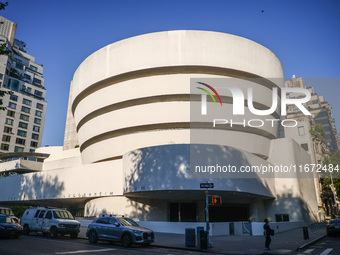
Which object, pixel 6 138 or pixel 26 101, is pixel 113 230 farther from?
pixel 26 101

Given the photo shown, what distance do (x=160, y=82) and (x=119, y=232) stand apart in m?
22.0

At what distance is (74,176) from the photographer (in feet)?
128

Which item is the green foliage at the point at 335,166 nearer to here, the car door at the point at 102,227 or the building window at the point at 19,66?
the car door at the point at 102,227

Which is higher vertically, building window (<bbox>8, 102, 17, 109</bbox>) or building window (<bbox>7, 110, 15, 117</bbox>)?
Answer: building window (<bbox>8, 102, 17, 109</bbox>)

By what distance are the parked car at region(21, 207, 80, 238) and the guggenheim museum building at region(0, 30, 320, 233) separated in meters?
10.6

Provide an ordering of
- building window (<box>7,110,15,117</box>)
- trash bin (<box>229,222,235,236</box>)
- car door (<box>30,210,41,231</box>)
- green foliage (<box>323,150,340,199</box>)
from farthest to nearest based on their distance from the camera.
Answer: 1. building window (<box>7,110,15,117</box>)
2. green foliage (<box>323,150,340,199</box>)
3. trash bin (<box>229,222,235,236</box>)
4. car door (<box>30,210,41,231</box>)

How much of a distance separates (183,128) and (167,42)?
10.6 metres

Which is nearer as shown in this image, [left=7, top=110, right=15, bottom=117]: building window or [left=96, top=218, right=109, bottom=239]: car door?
[left=96, top=218, right=109, bottom=239]: car door

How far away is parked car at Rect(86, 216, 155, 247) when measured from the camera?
1498cm

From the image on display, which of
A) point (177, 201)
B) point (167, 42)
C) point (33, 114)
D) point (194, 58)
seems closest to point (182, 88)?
point (194, 58)

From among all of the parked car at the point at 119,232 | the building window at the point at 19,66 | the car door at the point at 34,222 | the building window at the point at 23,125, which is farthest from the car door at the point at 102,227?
the building window at the point at 19,66

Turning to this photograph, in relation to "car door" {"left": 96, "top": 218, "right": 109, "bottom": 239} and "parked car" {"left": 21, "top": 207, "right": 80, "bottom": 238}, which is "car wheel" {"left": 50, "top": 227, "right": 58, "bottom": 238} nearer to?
"parked car" {"left": 21, "top": 207, "right": 80, "bottom": 238}

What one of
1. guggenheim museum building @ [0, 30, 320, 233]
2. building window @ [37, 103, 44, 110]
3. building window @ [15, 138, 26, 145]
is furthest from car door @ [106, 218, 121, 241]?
building window @ [37, 103, 44, 110]

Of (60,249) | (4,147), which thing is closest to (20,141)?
(4,147)
